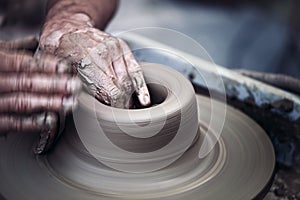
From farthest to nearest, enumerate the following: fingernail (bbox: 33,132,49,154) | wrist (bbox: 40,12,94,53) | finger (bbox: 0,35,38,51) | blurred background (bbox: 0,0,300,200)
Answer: blurred background (bbox: 0,0,300,200), finger (bbox: 0,35,38,51), wrist (bbox: 40,12,94,53), fingernail (bbox: 33,132,49,154)

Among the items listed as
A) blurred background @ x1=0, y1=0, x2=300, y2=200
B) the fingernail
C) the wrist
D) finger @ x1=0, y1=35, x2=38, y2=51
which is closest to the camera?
the fingernail

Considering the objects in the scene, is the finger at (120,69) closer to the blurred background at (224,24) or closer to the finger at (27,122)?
the finger at (27,122)

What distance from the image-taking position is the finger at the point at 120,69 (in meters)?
1.21

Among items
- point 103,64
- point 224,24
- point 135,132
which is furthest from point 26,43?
point 224,24

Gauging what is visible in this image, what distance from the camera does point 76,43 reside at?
1267 millimetres

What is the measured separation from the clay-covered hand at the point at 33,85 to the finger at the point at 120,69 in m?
0.17

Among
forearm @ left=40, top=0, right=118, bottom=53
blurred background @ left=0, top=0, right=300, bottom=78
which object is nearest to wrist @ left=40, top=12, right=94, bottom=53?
forearm @ left=40, top=0, right=118, bottom=53

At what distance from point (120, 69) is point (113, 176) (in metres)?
0.27

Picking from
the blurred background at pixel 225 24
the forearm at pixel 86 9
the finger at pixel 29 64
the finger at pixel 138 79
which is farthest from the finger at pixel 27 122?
the blurred background at pixel 225 24

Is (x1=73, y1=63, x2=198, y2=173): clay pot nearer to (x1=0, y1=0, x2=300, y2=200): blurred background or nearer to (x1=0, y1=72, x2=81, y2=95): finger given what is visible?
(x1=0, y1=72, x2=81, y2=95): finger

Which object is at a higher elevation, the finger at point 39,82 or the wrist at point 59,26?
the finger at point 39,82

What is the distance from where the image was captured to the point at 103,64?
1218 millimetres

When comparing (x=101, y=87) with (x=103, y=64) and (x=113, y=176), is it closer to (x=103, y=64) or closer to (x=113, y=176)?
(x=103, y=64)

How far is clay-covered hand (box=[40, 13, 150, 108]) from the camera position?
1190 mm
